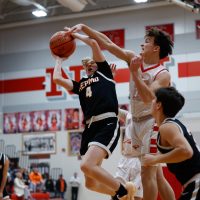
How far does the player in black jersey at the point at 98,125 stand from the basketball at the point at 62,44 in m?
0.20

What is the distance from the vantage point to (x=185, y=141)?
3529mm

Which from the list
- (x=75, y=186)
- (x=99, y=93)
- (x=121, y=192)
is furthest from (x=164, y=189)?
(x=75, y=186)

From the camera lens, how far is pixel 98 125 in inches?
219

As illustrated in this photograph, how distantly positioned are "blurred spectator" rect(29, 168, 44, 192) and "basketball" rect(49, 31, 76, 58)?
1515 centimetres

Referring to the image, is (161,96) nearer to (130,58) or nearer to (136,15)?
(130,58)

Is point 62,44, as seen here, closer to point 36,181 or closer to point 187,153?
point 187,153

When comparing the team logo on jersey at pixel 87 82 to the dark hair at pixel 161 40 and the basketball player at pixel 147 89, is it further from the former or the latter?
the dark hair at pixel 161 40

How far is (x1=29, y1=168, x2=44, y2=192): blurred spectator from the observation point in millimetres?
20625

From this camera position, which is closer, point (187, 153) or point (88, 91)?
point (187, 153)

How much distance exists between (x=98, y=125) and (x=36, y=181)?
15774mm

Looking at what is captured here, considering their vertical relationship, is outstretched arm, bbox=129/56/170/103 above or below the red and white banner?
below

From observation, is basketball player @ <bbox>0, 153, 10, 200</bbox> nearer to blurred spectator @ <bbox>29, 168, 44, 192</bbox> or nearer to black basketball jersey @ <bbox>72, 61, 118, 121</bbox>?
black basketball jersey @ <bbox>72, 61, 118, 121</bbox>

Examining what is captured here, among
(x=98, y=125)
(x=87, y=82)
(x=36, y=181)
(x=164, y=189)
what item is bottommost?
(x=36, y=181)

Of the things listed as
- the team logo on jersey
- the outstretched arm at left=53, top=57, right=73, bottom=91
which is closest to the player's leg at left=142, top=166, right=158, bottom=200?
the team logo on jersey
